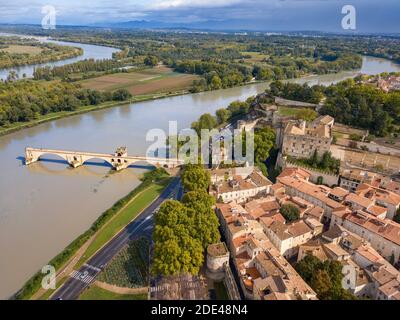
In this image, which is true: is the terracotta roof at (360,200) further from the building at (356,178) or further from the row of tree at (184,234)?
the row of tree at (184,234)

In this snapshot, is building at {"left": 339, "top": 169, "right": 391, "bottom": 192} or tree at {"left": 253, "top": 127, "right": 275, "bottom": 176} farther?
tree at {"left": 253, "top": 127, "right": 275, "bottom": 176}

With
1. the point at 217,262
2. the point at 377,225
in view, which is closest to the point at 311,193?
the point at 377,225

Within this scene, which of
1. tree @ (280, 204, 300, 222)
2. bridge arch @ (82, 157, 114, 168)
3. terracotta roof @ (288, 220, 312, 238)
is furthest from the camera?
bridge arch @ (82, 157, 114, 168)

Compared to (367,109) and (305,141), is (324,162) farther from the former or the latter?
(367,109)

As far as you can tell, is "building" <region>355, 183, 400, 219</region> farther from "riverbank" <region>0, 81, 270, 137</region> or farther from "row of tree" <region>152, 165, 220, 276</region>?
"riverbank" <region>0, 81, 270, 137</region>

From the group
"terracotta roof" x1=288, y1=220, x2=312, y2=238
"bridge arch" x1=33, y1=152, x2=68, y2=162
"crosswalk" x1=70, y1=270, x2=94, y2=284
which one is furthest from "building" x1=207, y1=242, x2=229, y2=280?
"bridge arch" x1=33, y1=152, x2=68, y2=162

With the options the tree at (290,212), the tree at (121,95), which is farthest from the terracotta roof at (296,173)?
the tree at (121,95)
